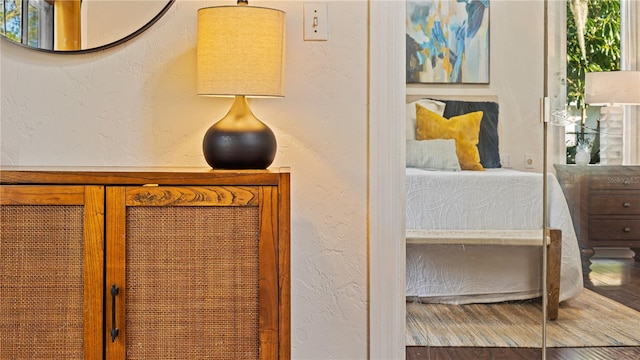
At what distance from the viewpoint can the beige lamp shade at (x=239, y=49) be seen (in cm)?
163

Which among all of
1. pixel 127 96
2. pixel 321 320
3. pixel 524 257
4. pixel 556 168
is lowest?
pixel 321 320

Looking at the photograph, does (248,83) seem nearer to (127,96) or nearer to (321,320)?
(127,96)

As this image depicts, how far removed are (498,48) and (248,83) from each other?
3.17 feet

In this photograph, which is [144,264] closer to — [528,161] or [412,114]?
[412,114]

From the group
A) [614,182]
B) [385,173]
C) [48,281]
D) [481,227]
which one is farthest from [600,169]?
[48,281]

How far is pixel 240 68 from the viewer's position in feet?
5.39

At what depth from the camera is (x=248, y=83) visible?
5.42 ft

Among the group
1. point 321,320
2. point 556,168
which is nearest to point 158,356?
point 321,320

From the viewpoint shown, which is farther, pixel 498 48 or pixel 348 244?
pixel 498 48

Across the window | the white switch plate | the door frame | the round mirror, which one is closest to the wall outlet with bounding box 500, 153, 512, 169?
the door frame

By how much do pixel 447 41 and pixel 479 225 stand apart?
2.08 ft

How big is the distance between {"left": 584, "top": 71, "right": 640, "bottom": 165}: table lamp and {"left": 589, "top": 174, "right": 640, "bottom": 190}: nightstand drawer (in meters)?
0.05

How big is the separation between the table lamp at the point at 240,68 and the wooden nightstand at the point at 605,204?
1.14m

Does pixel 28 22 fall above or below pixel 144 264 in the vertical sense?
above
